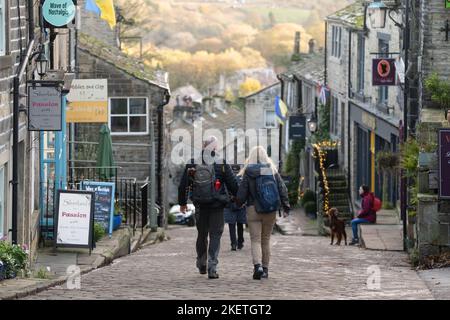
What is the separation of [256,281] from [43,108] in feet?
14.0

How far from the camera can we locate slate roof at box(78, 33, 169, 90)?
111 feet

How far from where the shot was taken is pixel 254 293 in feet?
42.4

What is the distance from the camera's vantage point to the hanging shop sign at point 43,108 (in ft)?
53.3

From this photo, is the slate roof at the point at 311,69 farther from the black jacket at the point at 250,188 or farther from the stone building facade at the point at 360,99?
the black jacket at the point at 250,188

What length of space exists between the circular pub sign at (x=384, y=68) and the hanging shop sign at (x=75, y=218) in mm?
10495

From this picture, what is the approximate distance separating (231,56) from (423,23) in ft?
334

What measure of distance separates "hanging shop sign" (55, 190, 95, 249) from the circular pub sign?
10.5 m

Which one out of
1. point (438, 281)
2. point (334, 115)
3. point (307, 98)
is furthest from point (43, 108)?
point (307, 98)

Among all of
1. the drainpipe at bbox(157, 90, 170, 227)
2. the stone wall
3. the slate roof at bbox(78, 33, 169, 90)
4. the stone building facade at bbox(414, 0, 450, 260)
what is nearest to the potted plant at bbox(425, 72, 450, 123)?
the stone building facade at bbox(414, 0, 450, 260)

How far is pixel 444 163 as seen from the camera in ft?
53.5

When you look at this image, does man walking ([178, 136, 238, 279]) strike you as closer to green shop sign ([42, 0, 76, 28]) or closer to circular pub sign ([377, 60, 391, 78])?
green shop sign ([42, 0, 76, 28])

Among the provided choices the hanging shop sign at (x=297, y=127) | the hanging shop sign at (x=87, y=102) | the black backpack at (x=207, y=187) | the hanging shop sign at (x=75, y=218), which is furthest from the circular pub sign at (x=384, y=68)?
the hanging shop sign at (x=297, y=127)

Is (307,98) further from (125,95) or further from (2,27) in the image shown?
(2,27)
